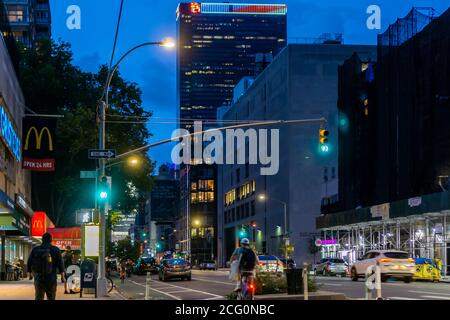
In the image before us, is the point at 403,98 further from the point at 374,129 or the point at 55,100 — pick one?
the point at 55,100

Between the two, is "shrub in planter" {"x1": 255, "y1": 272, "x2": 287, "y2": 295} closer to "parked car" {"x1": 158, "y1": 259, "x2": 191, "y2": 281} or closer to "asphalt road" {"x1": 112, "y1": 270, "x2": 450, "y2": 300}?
"asphalt road" {"x1": 112, "y1": 270, "x2": 450, "y2": 300}

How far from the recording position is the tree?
177ft

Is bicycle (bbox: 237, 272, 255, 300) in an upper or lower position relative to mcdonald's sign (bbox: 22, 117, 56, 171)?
lower

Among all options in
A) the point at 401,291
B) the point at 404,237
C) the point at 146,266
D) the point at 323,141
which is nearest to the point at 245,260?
the point at 401,291

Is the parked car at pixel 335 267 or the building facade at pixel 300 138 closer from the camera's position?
the parked car at pixel 335 267

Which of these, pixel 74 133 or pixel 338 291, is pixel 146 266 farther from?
pixel 338 291

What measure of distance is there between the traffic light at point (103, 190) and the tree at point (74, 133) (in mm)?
24201

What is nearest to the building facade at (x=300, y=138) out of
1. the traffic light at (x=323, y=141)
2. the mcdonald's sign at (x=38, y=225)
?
the mcdonald's sign at (x=38, y=225)

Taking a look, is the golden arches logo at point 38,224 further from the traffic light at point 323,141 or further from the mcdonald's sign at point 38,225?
the traffic light at point 323,141

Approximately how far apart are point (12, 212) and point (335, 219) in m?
39.9

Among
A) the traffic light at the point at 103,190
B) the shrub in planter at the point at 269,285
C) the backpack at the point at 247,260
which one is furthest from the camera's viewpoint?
the traffic light at the point at 103,190

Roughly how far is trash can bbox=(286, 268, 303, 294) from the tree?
32.8m

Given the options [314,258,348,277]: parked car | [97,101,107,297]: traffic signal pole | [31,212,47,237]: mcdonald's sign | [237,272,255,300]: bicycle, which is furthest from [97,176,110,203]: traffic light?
[314,258,348,277]: parked car

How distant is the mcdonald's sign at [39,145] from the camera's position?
36.5 meters
